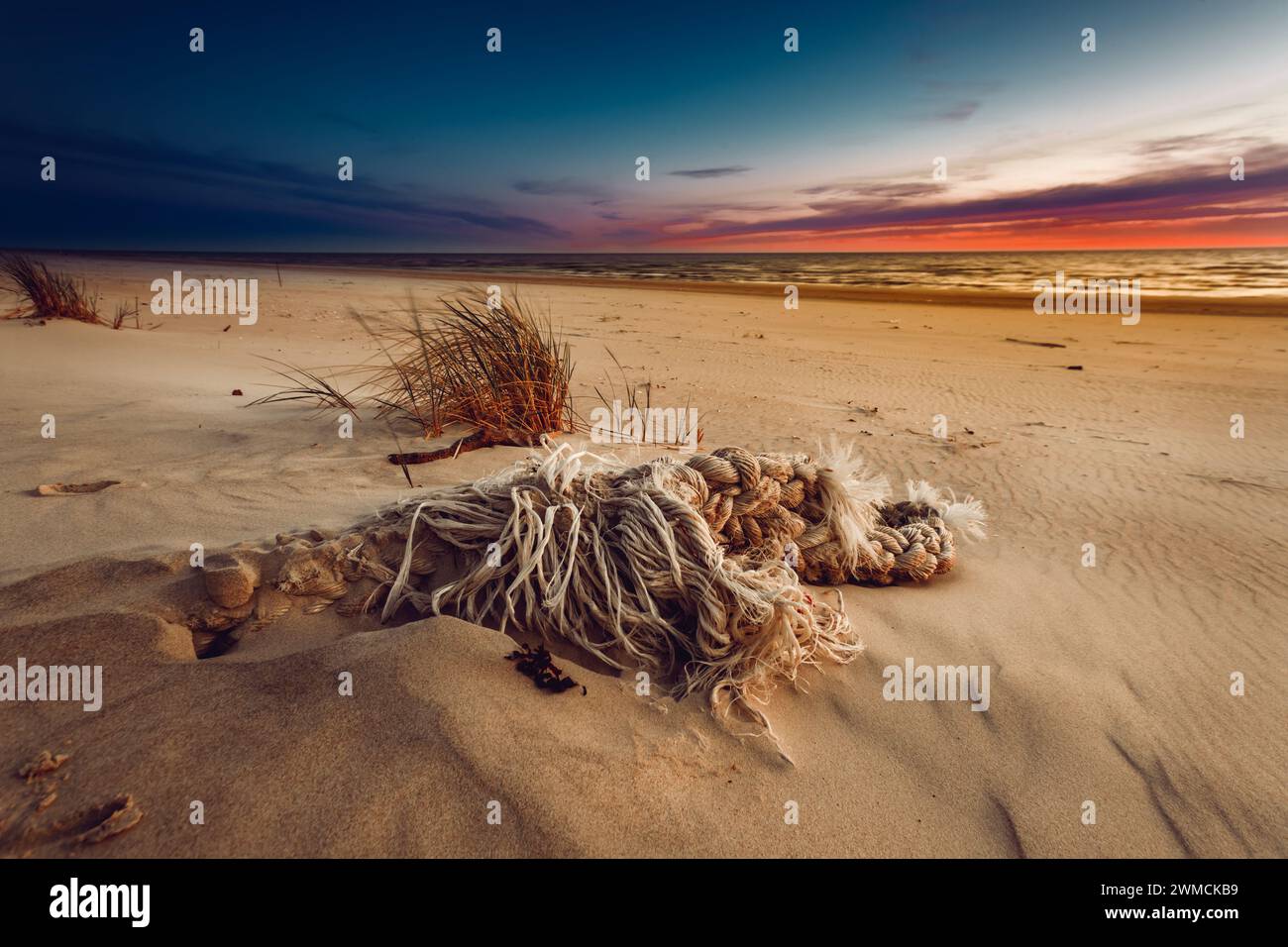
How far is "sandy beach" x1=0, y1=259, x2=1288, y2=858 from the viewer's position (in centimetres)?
148

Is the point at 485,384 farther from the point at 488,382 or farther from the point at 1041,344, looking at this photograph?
the point at 1041,344

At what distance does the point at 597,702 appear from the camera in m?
1.86

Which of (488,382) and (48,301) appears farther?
(48,301)

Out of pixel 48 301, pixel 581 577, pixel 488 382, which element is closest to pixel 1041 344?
pixel 488 382

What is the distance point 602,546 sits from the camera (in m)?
2.12

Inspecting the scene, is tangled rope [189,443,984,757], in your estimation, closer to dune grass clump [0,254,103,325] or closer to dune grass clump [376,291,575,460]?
dune grass clump [376,291,575,460]

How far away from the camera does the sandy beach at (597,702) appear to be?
4.85 feet

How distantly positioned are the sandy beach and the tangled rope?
97 mm

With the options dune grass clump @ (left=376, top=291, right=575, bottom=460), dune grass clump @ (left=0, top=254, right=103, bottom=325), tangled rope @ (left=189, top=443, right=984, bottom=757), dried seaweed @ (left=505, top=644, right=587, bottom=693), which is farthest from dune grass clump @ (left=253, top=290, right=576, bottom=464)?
dune grass clump @ (left=0, top=254, right=103, bottom=325)

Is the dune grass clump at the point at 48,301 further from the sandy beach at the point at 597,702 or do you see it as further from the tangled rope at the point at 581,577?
the tangled rope at the point at 581,577

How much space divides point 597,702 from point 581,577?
0.40m

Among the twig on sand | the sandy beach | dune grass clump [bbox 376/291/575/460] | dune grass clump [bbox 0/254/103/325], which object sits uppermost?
dune grass clump [bbox 0/254/103/325]

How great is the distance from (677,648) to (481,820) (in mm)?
792
